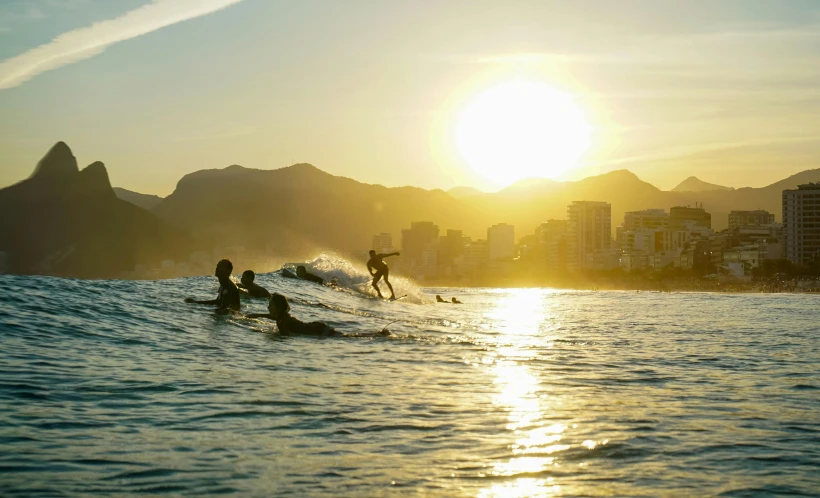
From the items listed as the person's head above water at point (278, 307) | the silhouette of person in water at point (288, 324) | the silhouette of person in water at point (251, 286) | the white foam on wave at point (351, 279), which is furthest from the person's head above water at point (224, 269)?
the white foam on wave at point (351, 279)

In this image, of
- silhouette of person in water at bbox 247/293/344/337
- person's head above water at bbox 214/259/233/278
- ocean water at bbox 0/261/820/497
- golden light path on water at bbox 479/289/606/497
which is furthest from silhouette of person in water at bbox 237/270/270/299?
golden light path on water at bbox 479/289/606/497

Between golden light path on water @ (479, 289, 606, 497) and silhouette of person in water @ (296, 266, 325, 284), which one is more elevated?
silhouette of person in water @ (296, 266, 325, 284)

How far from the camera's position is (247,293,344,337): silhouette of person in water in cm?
2092

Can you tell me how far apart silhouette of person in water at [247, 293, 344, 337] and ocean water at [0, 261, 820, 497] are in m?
0.56

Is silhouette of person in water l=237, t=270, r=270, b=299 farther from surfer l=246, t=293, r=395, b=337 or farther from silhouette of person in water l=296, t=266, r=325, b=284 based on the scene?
silhouette of person in water l=296, t=266, r=325, b=284

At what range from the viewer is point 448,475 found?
7508mm

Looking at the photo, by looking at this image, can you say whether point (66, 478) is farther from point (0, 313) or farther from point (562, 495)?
point (0, 313)

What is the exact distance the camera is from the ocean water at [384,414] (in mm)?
7363

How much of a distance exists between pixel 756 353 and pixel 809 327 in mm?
13983

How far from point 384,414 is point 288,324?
1100cm

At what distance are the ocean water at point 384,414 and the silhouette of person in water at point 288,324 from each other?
56cm

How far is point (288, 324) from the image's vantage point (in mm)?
21109

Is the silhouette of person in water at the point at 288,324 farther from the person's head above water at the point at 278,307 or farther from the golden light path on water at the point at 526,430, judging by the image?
the golden light path on water at the point at 526,430

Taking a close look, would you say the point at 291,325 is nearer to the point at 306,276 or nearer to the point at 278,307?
the point at 278,307
